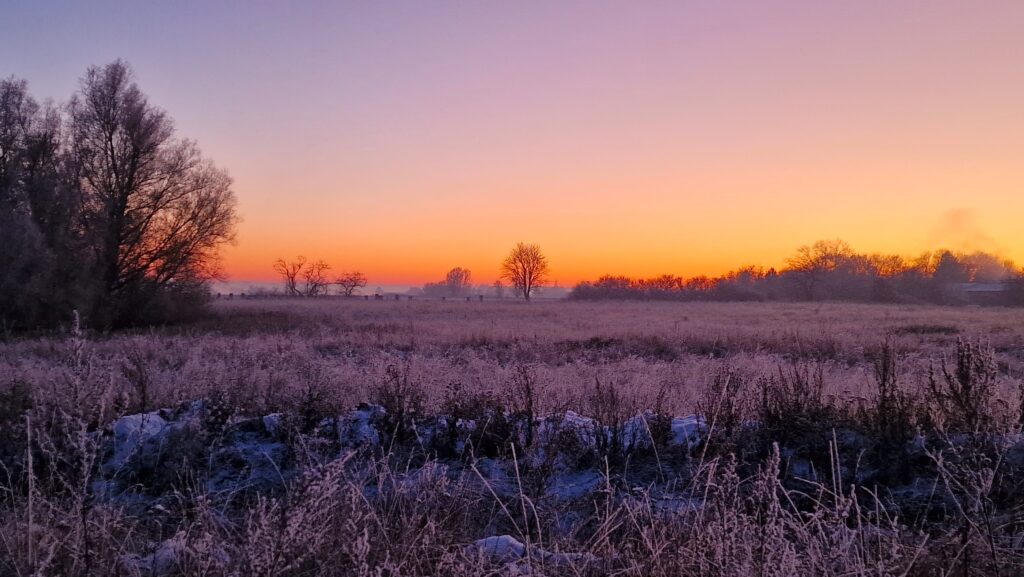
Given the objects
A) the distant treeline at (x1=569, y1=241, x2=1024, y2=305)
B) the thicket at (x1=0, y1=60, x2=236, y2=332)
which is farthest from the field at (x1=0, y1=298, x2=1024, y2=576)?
the distant treeline at (x1=569, y1=241, x2=1024, y2=305)

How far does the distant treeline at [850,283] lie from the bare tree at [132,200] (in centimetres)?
6404

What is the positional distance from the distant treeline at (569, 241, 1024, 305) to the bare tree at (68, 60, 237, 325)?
6404cm

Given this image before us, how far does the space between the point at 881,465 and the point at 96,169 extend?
101ft

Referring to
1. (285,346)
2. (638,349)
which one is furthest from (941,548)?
(285,346)

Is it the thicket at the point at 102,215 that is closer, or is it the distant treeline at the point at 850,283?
the thicket at the point at 102,215

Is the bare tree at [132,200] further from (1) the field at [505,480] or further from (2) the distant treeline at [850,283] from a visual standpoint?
(2) the distant treeline at [850,283]

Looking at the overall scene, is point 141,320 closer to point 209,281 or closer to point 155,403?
point 209,281

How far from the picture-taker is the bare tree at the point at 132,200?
83.4 feet

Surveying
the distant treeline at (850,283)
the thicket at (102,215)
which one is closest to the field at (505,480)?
the thicket at (102,215)

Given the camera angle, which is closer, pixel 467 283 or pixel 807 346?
pixel 807 346

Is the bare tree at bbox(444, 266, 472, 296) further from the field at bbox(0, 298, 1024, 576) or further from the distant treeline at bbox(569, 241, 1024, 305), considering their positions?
the field at bbox(0, 298, 1024, 576)

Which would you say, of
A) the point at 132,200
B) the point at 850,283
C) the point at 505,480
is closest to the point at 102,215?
the point at 132,200

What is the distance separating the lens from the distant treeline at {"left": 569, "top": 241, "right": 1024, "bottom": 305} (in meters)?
74.7

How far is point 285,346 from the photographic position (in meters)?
15.4
